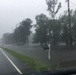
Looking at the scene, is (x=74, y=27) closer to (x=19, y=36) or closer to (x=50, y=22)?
(x=50, y=22)

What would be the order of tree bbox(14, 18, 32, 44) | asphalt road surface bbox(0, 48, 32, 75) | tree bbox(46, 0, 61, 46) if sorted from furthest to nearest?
tree bbox(14, 18, 32, 44) < tree bbox(46, 0, 61, 46) < asphalt road surface bbox(0, 48, 32, 75)

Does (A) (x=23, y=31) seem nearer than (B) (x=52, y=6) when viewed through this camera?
No

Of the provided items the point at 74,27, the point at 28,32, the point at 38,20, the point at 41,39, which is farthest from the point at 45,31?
the point at 28,32

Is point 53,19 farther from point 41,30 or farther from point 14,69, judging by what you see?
point 14,69

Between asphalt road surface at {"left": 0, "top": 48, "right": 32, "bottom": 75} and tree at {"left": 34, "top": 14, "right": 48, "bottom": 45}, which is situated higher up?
tree at {"left": 34, "top": 14, "right": 48, "bottom": 45}

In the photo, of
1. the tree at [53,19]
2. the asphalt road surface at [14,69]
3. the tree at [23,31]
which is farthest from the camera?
the tree at [23,31]

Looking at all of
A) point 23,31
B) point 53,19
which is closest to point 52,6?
point 53,19

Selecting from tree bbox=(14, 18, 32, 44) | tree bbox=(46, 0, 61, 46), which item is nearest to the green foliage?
tree bbox=(46, 0, 61, 46)

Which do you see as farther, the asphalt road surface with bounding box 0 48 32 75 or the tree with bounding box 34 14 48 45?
the tree with bounding box 34 14 48 45

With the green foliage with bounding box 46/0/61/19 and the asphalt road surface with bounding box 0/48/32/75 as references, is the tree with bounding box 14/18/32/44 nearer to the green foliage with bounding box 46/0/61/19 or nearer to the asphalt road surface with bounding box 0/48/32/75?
the green foliage with bounding box 46/0/61/19

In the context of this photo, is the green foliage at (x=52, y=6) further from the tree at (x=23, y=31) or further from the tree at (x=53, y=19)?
the tree at (x=23, y=31)

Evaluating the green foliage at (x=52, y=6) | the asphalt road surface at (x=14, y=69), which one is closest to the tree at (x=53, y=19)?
the green foliage at (x=52, y=6)

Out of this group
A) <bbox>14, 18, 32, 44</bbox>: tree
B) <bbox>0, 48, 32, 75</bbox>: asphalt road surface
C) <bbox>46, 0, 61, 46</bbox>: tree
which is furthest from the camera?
<bbox>14, 18, 32, 44</bbox>: tree

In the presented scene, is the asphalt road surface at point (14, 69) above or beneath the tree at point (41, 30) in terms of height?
beneath
